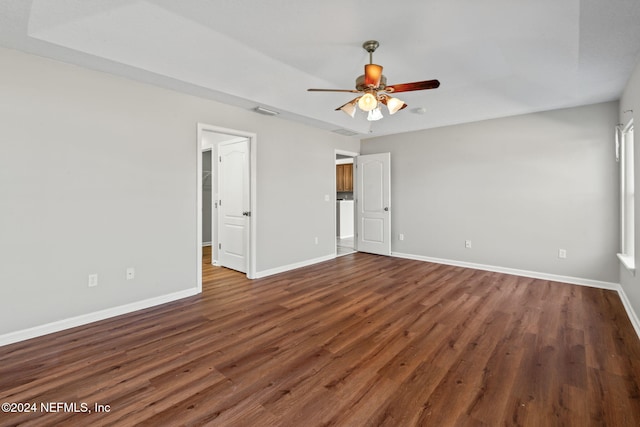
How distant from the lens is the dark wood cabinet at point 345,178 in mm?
9883

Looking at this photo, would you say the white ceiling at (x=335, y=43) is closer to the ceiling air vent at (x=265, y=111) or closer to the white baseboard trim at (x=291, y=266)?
the ceiling air vent at (x=265, y=111)

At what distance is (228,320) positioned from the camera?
10.0 feet

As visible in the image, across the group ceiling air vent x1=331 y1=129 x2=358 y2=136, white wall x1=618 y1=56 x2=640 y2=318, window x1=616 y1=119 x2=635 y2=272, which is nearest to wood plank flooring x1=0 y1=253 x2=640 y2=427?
white wall x1=618 y1=56 x2=640 y2=318

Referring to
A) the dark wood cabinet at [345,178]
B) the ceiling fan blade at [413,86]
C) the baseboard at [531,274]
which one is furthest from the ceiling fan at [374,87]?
the dark wood cabinet at [345,178]

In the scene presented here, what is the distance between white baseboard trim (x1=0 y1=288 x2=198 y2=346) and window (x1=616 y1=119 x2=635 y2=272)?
215 inches

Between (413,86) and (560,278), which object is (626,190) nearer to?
(560,278)

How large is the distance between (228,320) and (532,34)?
4055mm

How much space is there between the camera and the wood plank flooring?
174 centimetres

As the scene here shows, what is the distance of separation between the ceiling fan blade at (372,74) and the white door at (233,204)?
2.40m

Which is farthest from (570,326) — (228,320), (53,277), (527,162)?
(53,277)

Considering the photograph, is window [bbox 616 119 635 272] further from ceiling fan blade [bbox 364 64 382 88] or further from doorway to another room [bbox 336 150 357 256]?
doorway to another room [bbox 336 150 357 256]

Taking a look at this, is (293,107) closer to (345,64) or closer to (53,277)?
(345,64)

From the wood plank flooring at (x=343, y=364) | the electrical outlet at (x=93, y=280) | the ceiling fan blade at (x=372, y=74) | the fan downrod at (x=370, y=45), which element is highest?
the fan downrod at (x=370, y=45)

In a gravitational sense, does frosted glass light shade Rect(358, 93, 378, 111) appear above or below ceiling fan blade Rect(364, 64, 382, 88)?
below
